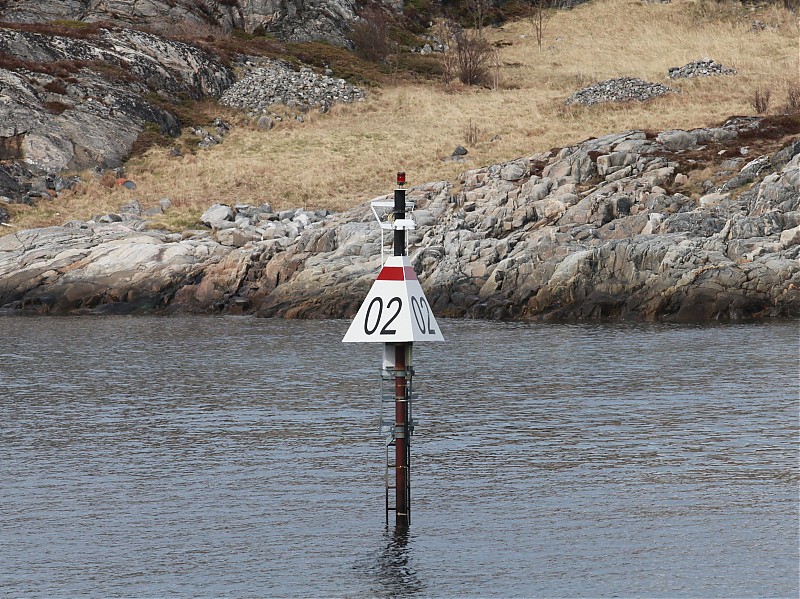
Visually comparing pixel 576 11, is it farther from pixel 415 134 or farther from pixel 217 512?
pixel 217 512

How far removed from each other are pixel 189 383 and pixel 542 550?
18077 mm

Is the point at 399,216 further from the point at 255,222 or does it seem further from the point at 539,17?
the point at 539,17

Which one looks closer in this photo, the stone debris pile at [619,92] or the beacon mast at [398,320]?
the beacon mast at [398,320]

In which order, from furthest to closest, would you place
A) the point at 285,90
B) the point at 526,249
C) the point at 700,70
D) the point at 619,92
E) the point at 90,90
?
the point at 700,70 → the point at 285,90 → the point at 619,92 → the point at 90,90 → the point at 526,249

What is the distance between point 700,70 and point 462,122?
18.7 m

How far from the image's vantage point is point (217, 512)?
18.3 meters

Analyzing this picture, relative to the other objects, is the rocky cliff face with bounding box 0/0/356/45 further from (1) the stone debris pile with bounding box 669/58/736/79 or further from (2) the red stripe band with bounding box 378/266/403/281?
(2) the red stripe band with bounding box 378/266/403/281

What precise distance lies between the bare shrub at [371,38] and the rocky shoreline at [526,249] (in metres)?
34.9

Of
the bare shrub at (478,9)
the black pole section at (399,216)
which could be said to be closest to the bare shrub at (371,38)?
the bare shrub at (478,9)

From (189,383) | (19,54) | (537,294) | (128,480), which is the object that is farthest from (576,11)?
(128,480)

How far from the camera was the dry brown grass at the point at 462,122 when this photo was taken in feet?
209

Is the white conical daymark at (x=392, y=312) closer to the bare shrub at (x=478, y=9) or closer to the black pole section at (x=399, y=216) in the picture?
the black pole section at (x=399, y=216)

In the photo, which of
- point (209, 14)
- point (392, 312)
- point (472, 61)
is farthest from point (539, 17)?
point (392, 312)

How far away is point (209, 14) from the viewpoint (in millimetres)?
90438
